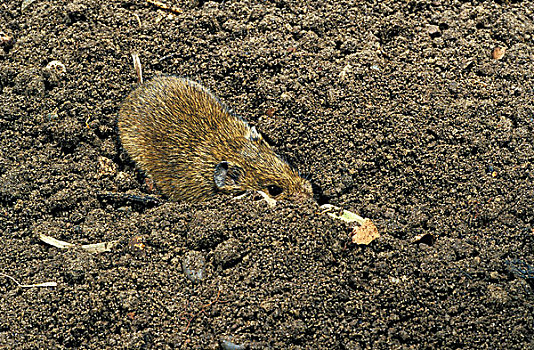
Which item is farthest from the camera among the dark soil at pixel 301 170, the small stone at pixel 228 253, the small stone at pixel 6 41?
the small stone at pixel 6 41

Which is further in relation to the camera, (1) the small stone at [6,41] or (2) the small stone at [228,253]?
(1) the small stone at [6,41]

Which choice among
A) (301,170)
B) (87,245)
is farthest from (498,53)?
(87,245)

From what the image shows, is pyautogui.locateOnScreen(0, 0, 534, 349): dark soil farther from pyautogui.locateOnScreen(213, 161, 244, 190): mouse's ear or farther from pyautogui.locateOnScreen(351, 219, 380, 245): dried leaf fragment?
pyautogui.locateOnScreen(213, 161, 244, 190): mouse's ear

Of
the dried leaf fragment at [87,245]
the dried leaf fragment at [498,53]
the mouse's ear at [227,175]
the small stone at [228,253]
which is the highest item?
the dried leaf fragment at [498,53]

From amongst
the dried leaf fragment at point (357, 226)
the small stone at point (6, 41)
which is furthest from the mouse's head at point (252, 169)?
the small stone at point (6, 41)

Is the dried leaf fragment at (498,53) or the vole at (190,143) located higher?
the dried leaf fragment at (498,53)

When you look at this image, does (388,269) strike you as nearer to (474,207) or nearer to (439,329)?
(439,329)

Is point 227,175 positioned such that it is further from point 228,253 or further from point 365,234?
point 365,234

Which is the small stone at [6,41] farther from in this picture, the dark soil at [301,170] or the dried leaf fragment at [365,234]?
the dried leaf fragment at [365,234]
